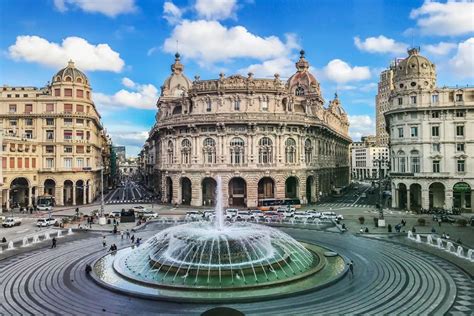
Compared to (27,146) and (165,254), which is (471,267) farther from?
(27,146)

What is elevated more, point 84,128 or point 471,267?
point 84,128

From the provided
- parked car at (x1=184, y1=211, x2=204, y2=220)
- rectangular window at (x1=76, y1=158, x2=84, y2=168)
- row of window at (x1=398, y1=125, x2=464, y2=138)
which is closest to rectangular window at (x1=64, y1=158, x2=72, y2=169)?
rectangular window at (x1=76, y1=158, x2=84, y2=168)

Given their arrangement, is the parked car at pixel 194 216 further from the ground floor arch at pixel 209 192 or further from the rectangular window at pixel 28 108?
the rectangular window at pixel 28 108

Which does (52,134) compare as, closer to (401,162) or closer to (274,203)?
(274,203)

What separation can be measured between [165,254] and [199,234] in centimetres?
293

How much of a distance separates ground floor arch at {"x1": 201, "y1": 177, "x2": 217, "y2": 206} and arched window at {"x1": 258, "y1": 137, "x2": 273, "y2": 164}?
981cm

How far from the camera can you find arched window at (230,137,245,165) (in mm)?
71062

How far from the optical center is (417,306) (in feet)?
72.7

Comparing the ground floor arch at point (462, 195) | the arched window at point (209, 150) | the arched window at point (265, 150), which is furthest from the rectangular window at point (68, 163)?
the ground floor arch at point (462, 195)

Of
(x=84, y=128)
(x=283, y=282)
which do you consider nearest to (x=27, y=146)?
(x=84, y=128)

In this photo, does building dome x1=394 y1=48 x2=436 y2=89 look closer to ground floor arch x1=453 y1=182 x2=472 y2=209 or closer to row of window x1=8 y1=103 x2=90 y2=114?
ground floor arch x1=453 y1=182 x2=472 y2=209

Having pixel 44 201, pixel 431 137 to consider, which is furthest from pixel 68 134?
pixel 431 137

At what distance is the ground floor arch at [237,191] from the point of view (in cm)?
7244

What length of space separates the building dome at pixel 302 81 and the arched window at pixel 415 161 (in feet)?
114
